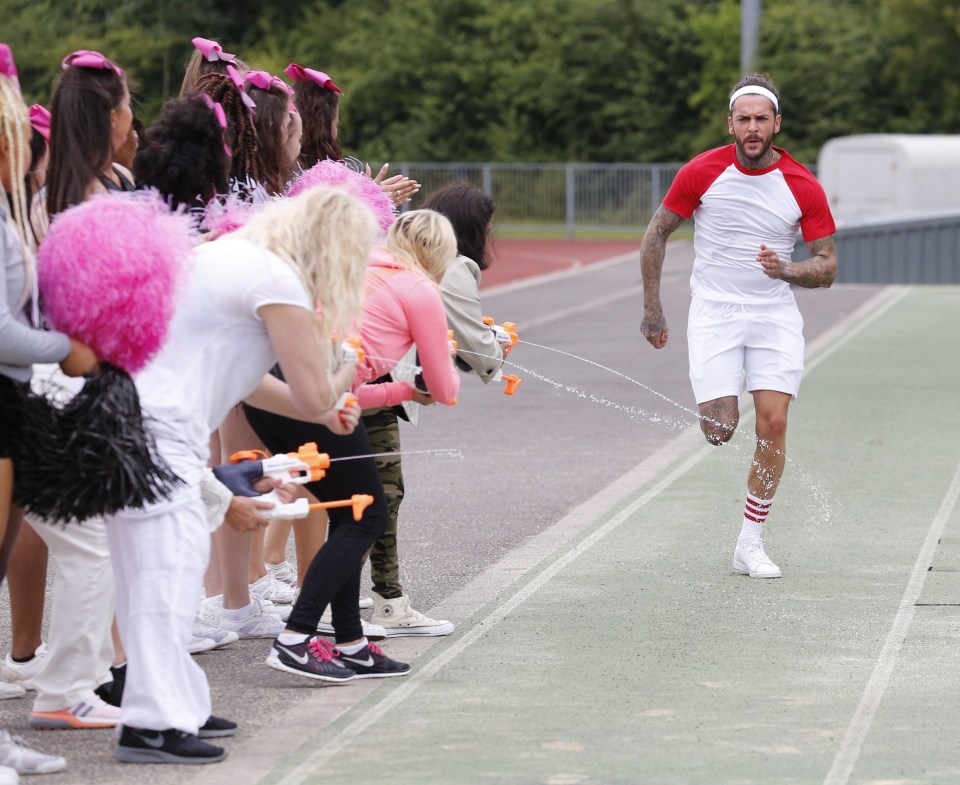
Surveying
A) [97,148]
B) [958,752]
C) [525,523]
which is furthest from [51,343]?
[525,523]

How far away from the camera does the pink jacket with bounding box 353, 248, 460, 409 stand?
5617mm

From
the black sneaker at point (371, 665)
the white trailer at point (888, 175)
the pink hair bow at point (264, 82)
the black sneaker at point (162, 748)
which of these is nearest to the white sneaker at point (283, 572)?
the black sneaker at point (371, 665)

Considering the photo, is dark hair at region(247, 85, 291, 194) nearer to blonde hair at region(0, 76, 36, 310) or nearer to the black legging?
the black legging

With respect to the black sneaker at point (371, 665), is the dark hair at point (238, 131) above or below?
above

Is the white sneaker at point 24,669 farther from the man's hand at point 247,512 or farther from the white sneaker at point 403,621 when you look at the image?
the white sneaker at point 403,621

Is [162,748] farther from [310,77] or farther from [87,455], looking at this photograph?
[310,77]

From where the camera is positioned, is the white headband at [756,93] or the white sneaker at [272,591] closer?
the white sneaker at [272,591]

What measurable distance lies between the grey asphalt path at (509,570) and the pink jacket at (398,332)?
2.95 feet

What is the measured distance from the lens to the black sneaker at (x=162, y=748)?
15.4 ft

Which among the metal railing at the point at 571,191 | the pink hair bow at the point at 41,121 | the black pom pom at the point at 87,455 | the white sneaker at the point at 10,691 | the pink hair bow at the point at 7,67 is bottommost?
the metal railing at the point at 571,191

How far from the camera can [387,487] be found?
6.04 meters

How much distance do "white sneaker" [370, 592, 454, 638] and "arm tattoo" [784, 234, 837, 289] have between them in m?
2.00

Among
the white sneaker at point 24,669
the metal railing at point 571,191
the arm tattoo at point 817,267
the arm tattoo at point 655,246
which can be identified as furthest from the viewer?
the metal railing at point 571,191

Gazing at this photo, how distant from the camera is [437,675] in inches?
223
